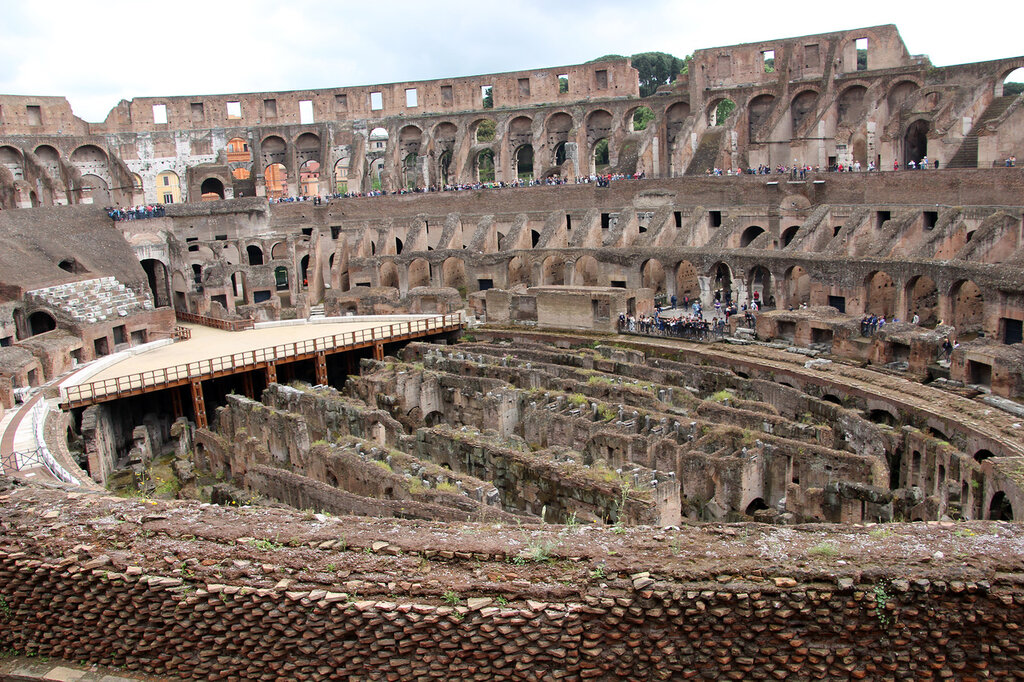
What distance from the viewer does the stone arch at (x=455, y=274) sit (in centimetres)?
4122

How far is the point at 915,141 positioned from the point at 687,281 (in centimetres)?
1224

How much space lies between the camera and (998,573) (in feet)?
31.8

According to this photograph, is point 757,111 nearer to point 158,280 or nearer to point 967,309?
point 967,309

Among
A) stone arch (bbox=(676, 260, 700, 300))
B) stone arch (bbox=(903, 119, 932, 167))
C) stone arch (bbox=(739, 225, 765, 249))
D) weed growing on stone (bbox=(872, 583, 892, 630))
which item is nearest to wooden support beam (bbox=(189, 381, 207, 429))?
stone arch (bbox=(676, 260, 700, 300))

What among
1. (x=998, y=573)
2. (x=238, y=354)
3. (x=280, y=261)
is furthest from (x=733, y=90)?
(x=998, y=573)

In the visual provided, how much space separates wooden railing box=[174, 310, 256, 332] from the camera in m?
36.0

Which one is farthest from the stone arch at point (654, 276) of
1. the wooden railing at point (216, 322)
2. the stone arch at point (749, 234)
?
the wooden railing at point (216, 322)

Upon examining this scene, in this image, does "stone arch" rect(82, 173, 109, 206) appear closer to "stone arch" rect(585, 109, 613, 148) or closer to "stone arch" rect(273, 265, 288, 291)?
"stone arch" rect(273, 265, 288, 291)

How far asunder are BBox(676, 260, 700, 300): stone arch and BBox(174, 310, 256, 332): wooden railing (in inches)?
720

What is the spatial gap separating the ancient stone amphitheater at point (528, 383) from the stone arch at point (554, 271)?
362mm

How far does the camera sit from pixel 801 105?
1682 inches

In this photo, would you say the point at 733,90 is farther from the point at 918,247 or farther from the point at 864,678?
the point at 864,678

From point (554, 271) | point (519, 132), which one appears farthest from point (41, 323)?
point (519, 132)

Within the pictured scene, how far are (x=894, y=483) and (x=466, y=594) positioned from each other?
13658mm
